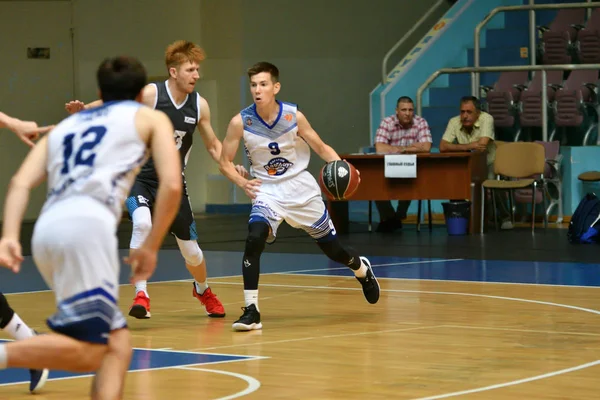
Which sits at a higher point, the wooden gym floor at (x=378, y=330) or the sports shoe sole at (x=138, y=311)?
the sports shoe sole at (x=138, y=311)

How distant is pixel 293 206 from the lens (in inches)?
288

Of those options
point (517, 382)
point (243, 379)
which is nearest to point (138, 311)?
point (243, 379)

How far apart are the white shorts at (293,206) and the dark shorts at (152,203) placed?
0.41 meters

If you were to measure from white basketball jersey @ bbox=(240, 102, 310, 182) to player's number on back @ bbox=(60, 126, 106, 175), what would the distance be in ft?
12.1

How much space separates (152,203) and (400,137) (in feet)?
24.0

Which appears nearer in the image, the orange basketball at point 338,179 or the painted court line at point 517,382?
the painted court line at point 517,382

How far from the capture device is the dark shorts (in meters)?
7.22

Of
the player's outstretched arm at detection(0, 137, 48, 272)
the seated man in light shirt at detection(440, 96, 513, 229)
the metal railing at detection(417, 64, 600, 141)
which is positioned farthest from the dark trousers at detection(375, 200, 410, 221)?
the player's outstretched arm at detection(0, 137, 48, 272)

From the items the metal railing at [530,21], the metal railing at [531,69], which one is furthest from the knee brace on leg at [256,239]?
the metal railing at [530,21]

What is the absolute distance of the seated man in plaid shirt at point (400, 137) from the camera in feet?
45.9

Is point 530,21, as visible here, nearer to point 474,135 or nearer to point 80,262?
point 474,135

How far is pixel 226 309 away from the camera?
799 cm

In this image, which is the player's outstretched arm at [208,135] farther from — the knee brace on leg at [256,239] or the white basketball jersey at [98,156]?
the white basketball jersey at [98,156]

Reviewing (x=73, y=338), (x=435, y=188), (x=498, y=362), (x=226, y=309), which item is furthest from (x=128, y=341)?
(x=435, y=188)
